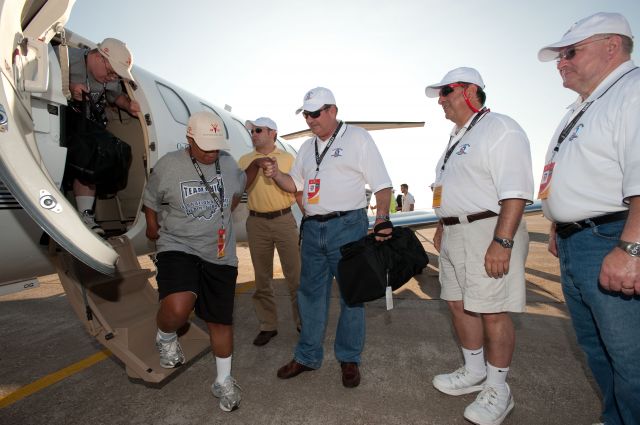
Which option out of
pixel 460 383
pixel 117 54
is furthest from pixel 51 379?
pixel 460 383

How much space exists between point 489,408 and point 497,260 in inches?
42.5

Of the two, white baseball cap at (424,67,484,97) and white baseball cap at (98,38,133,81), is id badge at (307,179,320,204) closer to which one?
white baseball cap at (424,67,484,97)

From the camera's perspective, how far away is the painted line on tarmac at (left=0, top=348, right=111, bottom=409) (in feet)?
10.1

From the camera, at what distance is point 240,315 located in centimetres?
521

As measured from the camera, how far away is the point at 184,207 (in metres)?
2.77

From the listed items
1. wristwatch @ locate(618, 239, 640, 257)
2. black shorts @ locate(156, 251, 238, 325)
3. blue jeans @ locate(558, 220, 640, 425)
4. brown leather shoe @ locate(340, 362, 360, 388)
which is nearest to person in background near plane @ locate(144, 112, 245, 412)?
black shorts @ locate(156, 251, 238, 325)

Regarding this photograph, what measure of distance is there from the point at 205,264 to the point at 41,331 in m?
3.59

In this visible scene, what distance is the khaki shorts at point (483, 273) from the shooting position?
2541mm

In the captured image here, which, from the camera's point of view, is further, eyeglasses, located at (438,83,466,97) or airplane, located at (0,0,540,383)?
eyeglasses, located at (438,83,466,97)

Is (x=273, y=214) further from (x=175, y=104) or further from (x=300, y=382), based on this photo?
(x=175, y=104)

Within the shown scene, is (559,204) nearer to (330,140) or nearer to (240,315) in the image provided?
(330,140)

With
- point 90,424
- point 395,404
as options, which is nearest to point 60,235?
point 90,424

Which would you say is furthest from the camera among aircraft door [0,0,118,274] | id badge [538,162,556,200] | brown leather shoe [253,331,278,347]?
brown leather shoe [253,331,278,347]

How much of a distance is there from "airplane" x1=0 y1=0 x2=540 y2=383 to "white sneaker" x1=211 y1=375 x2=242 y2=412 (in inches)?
15.9
